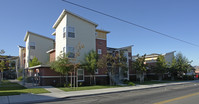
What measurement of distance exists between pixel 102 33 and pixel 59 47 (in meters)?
7.99

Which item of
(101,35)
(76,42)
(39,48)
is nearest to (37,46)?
(39,48)

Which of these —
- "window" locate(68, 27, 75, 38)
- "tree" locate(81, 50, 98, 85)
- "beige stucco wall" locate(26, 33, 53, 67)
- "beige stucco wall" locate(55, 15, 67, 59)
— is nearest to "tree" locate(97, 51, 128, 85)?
"tree" locate(81, 50, 98, 85)

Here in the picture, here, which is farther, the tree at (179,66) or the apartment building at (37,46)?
the tree at (179,66)

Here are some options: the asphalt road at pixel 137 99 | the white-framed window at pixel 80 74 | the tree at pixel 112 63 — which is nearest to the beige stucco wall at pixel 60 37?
the white-framed window at pixel 80 74

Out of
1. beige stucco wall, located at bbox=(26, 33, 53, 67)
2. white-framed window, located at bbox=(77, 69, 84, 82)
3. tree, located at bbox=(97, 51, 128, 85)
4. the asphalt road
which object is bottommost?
A: the asphalt road

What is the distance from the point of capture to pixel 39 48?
113ft

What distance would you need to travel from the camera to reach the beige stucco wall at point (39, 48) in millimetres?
33419

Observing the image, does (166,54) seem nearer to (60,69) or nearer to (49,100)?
(60,69)

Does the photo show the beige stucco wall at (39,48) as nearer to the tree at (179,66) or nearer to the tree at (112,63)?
the tree at (112,63)

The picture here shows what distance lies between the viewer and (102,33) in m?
28.2

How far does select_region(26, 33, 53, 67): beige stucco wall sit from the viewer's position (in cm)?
3342

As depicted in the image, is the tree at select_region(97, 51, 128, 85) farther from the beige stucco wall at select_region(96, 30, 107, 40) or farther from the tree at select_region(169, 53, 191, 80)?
the tree at select_region(169, 53, 191, 80)

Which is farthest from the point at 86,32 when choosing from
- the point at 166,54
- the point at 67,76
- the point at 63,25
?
the point at 166,54

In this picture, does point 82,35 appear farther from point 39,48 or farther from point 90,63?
point 39,48
